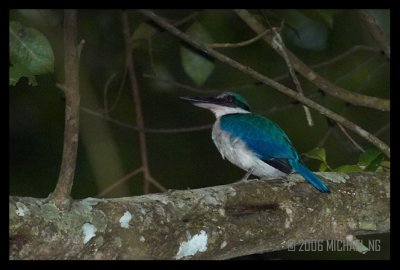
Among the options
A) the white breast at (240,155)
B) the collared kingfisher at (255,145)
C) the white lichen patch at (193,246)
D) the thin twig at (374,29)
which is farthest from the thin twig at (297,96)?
the white lichen patch at (193,246)

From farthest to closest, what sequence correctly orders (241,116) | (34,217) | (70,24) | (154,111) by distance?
(154,111)
(241,116)
(70,24)
(34,217)

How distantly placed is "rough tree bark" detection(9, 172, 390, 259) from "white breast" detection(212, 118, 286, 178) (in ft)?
2.87

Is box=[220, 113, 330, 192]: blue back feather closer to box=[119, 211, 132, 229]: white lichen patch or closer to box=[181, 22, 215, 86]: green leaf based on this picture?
box=[181, 22, 215, 86]: green leaf

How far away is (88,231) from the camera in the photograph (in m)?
3.06

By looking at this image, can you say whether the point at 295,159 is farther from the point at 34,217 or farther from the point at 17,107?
the point at 17,107

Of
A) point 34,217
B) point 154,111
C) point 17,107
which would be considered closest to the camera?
point 34,217

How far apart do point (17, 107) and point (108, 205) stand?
4116 millimetres

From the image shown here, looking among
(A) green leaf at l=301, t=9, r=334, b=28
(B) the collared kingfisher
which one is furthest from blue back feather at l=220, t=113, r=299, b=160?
(A) green leaf at l=301, t=9, r=334, b=28

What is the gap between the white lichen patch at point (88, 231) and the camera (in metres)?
3.05

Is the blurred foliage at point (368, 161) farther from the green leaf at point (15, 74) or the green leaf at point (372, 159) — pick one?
the green leaf at point (15, 74)

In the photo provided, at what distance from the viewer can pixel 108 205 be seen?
3.18 m

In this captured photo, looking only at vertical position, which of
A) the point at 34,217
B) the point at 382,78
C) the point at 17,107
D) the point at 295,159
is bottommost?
the point at 34,217

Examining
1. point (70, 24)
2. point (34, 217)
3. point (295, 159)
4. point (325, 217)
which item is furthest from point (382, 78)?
point (34, 217)

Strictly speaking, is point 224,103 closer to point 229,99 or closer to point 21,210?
point 229,99
